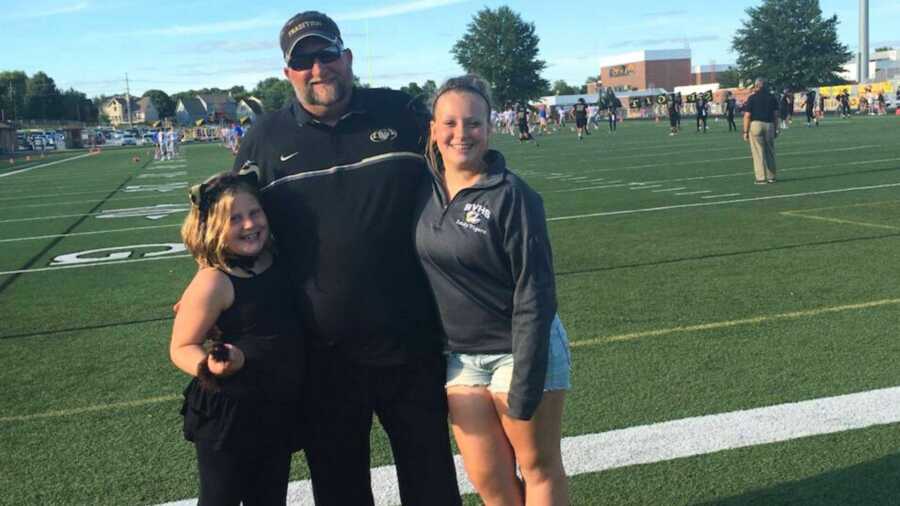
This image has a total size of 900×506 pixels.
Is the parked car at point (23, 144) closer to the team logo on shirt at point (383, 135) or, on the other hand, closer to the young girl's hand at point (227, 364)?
the team logo on shirt at point (383, 135)

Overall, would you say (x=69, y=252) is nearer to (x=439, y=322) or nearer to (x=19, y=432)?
(x=19, y=432)

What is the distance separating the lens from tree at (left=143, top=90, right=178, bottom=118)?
582 ft

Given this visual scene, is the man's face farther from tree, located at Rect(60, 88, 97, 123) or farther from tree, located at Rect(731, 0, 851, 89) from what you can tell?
tree, located at Rect(60, 88, 97, 123)

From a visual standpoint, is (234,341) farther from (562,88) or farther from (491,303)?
(562,88)

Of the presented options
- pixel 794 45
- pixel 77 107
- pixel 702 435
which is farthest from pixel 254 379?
pixel 77 107

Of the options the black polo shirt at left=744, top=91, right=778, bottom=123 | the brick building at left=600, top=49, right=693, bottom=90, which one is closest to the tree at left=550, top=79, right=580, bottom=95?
the brick building at left=600, top=49, right=693, bottom=90

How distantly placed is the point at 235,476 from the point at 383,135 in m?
1.13

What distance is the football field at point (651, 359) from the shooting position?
3.75 meters

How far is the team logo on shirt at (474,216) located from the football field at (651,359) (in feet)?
4.54

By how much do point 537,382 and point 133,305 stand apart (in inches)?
225

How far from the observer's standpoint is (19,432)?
461 cm

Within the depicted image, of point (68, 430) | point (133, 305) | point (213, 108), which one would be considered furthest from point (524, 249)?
point (213, 108)

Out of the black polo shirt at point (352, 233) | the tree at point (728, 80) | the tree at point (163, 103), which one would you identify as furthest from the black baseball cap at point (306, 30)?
the tree at point (163, 103)

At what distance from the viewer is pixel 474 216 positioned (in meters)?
2.63
